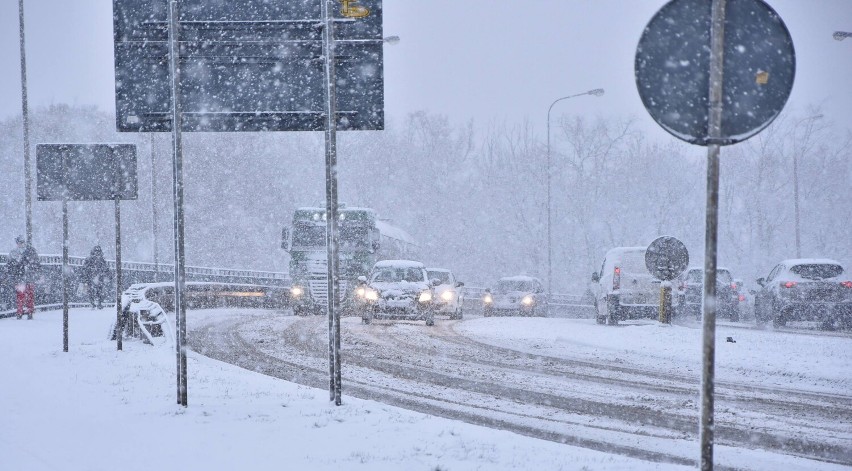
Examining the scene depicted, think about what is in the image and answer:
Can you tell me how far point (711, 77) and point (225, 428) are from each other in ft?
16.0

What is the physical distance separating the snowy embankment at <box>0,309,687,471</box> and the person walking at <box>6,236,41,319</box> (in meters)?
13.6

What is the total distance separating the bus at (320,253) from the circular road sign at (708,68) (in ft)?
78.8

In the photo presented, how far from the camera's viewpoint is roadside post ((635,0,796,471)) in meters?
4.28

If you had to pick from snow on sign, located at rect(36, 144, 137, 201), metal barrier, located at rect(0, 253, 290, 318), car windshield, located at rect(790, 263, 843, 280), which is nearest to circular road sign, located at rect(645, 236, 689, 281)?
snow on sign, located at rect(36, 144, 137, 201)

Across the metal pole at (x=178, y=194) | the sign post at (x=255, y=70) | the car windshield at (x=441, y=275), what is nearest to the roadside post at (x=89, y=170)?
the sign post at (x=255, y=70)

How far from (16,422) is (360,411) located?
2.95 m

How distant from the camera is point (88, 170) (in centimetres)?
1420

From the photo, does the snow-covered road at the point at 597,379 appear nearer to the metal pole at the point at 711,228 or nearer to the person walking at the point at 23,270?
the metal pole at the point at 711,228

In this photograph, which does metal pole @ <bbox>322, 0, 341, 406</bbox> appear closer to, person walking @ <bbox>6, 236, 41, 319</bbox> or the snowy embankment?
the snowy embankment

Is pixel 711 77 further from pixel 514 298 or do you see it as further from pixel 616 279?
pixel 514 298

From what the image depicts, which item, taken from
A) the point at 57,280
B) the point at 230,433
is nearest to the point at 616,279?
the point at 57,280

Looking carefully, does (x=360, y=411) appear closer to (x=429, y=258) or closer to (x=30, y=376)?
(x=30, y=376)

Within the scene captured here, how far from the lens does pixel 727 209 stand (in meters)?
70.5

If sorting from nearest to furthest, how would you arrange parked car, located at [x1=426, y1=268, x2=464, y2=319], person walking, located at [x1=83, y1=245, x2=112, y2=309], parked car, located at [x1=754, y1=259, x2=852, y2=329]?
parked car, located at [x1=754, y1=259, x2=852, y2=329]
person walking, located at [x1=83, y1=245, x2=112, y2=309]
parked car, located at [x1=426, y1=268, x2=464, y2=319]
